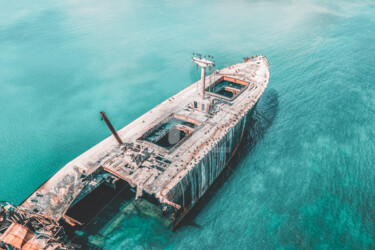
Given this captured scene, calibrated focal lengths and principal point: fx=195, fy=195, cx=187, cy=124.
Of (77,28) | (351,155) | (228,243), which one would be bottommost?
(228,243)

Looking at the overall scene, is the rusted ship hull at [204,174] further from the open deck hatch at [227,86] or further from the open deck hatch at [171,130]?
the open deck hatch at [227,86]

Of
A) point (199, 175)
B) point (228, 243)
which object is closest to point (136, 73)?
point (199, 175)

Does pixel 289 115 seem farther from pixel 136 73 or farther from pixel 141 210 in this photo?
pixel 136 73

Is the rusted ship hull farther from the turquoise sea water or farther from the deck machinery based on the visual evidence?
the turquoise sea water

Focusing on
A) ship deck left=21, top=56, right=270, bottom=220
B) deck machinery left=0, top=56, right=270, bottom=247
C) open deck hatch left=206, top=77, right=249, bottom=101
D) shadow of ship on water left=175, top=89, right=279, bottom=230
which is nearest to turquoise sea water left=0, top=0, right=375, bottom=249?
shadow of ship on water left=175, top=89, right=279, bottom=230

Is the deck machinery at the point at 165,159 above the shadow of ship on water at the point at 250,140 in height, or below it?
above

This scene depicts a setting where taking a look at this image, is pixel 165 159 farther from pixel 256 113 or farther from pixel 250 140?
pixel 256 113

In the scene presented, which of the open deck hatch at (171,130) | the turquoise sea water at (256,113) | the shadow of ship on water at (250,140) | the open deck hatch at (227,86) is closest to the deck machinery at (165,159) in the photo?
the open deck hatch at (171,130)
